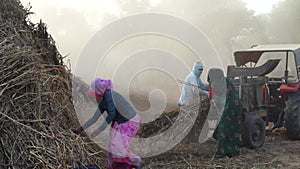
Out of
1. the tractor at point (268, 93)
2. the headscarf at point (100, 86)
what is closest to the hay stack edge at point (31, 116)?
the headscarf at point (100, 86)

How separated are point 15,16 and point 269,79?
19.3ft

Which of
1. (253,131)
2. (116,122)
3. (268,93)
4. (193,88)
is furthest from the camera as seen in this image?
(268,93)

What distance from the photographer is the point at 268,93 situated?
8.82 meters

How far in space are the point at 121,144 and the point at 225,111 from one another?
263 cm

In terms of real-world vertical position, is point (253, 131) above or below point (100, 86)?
below

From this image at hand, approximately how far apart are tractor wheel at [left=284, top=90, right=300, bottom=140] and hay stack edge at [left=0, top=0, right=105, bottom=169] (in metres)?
4.66

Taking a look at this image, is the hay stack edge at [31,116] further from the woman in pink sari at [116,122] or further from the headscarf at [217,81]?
the headscarf at [217,81]

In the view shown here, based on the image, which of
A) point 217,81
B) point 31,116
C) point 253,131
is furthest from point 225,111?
point 31,116

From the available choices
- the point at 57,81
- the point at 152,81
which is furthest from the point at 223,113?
the point at 152,81

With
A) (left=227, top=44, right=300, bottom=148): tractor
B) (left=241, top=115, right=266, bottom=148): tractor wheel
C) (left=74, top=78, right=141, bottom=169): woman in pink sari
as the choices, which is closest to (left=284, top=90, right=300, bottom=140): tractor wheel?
(left=227, top=44, right=300, bottom=148): tractor

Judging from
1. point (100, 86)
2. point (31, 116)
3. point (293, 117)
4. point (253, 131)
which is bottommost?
point (253, 131)

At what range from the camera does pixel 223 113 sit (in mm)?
7086

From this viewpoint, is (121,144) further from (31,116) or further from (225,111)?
(225,111)

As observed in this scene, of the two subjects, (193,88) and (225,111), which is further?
(193,88)
